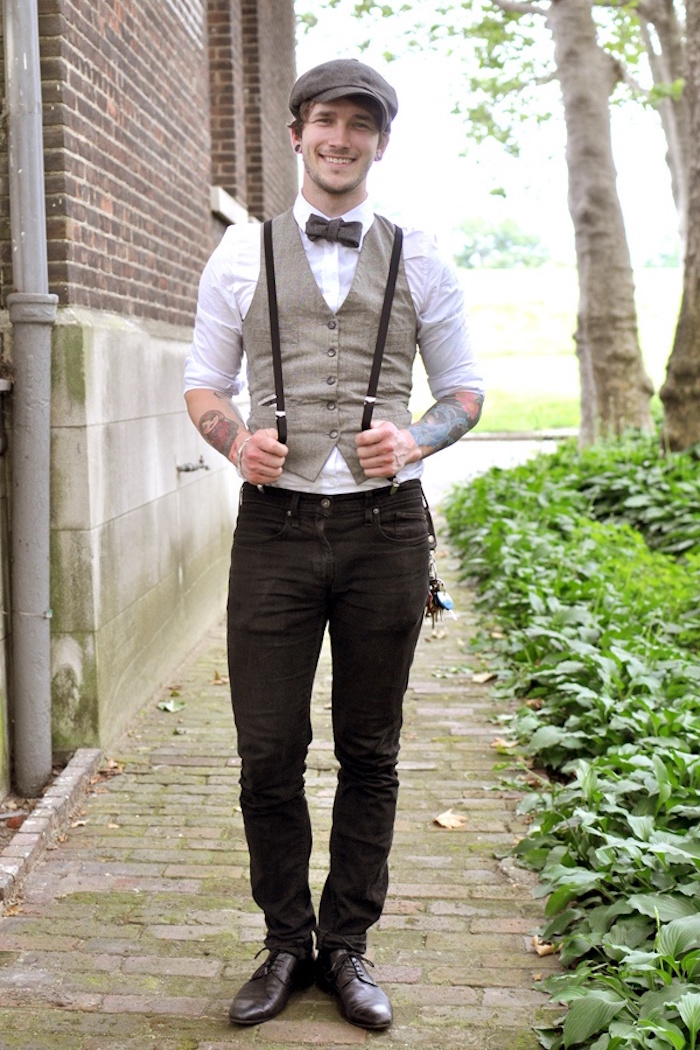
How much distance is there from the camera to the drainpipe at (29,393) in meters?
4.78

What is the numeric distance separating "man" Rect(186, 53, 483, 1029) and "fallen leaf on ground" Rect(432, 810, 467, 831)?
124 centimetres

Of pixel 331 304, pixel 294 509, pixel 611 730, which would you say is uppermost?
pixel 331 304

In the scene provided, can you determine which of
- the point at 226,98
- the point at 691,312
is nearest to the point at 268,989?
the point at 226,98

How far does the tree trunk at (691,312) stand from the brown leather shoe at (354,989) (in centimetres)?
779

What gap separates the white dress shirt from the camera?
315 centimetres

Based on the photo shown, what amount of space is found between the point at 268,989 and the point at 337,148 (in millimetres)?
1992

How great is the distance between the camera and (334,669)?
11.1 feet

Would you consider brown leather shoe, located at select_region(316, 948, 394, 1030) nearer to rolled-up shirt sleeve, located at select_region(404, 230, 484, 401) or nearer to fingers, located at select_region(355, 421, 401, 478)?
fingers, located at select_region(355, 421, 401, 478)

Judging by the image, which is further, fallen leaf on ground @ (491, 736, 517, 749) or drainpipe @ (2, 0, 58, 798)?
fallen leaf on ground @ (491, 736, 517, 749)

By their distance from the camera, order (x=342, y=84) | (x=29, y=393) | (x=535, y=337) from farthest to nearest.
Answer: (x=535, y=337) < (x=29, y=393) < (x=342, y=84)

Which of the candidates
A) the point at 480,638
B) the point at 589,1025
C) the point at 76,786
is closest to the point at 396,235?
the point at 589,1025

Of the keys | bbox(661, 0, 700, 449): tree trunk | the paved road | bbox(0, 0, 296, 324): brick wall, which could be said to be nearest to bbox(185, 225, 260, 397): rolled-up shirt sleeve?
the keys

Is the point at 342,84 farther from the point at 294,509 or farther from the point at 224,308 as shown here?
the point at 294,509

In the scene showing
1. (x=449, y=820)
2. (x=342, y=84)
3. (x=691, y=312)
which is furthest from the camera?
(x=691, y=312)
